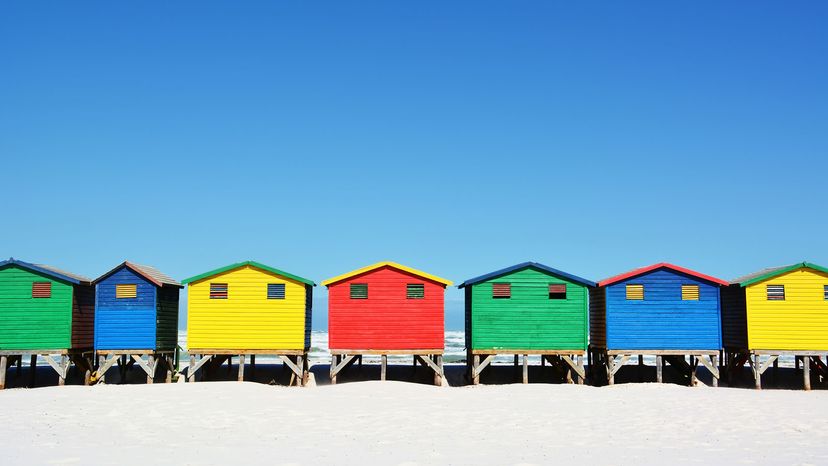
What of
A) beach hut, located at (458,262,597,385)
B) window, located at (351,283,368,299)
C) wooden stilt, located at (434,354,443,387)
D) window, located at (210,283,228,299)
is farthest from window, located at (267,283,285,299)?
beach hut, located at (458,262,597,385)

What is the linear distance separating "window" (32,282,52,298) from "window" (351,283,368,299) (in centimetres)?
1236

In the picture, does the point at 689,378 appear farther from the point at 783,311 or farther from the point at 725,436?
the point at 725,436

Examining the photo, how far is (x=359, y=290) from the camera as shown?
111ft

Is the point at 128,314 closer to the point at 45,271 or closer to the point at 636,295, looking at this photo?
the point at 45,271

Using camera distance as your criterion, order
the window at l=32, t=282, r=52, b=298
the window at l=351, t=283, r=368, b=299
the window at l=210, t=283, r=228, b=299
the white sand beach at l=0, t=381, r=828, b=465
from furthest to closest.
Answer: the window at l=351, t=283, r=368, b=299 → the window at l=210, t=283, r=228, b=299 → the window at l=32, t=282, r=52, b=298 → the white sand beach at l=0, t=381, r=828, b=465

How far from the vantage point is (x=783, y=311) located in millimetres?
34188

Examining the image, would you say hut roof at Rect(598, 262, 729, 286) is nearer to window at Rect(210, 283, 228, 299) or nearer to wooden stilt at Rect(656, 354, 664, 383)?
wooden stilt at Rect(656, 354, 664, 383)

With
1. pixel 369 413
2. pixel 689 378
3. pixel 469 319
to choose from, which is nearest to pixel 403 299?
pixel 469 319

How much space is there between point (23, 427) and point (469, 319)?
1853cm

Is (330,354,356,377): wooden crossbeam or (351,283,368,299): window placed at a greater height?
(351,283,368,299): window

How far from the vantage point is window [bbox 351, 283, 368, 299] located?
110 feet

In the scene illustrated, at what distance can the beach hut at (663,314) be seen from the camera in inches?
1335

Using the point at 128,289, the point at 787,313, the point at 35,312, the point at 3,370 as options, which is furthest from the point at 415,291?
the point at 3,370

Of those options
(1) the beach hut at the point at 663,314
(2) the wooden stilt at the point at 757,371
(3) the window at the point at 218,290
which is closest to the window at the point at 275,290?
(3) the window at the point at 218,290
